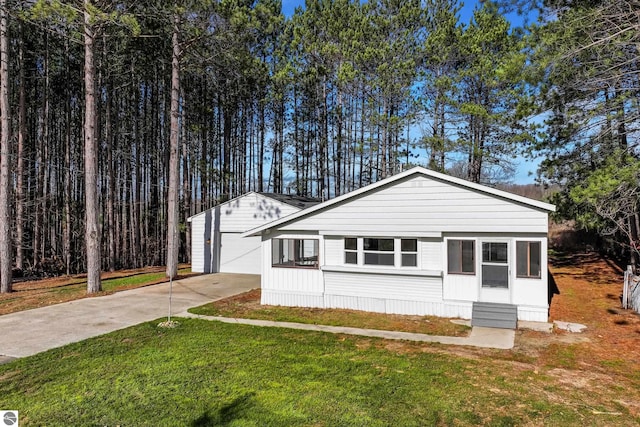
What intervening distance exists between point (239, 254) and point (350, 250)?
29.6 ft

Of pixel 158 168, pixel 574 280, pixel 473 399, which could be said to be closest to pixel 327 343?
pixel 473 399

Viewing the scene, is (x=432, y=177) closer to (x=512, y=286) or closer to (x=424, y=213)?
(x=424, y=213)

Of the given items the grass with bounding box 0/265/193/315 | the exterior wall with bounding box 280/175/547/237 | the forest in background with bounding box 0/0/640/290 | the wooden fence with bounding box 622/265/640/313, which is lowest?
the grass with bounding box 0/265/193/315

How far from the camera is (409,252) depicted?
10.2 meters

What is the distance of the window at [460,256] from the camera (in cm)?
977

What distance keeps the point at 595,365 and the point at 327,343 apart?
4588 mm

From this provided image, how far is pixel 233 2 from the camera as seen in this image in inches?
594

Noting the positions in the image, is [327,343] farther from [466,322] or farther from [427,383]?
[466,322]

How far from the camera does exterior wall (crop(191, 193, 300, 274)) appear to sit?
59.4ft

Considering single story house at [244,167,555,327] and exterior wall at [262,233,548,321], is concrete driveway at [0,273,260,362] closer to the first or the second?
exterior wall at [262,233,548,321]

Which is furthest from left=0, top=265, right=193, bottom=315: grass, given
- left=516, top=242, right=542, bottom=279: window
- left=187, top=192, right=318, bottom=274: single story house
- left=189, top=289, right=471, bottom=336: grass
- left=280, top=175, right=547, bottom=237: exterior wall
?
left=516, top=242, right=542, bottom=279: window

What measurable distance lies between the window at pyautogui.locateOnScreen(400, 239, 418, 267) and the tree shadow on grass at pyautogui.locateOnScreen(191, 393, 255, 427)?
609cm

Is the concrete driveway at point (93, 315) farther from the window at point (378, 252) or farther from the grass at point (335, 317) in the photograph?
the window at point (378, 252)

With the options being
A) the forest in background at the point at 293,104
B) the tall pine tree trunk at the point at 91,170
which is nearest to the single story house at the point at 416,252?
the forest in background at the point at 293,104
